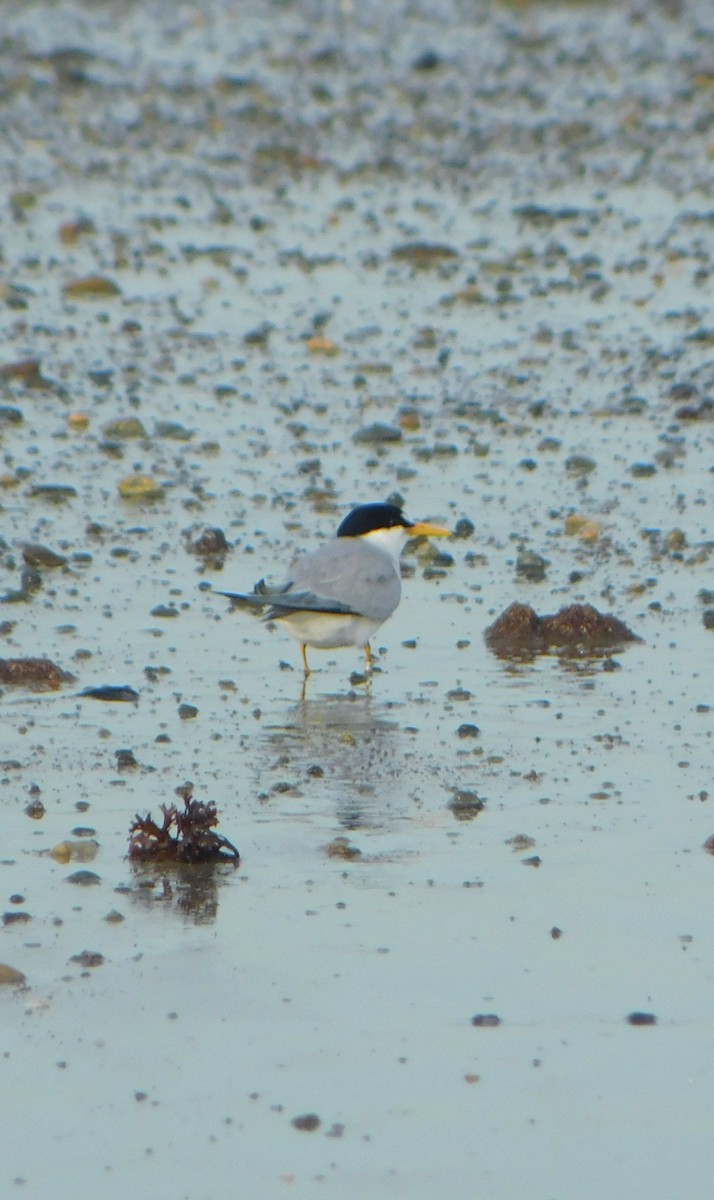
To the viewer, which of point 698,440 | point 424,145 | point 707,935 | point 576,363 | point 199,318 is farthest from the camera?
point 424,145

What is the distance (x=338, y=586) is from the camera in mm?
8469

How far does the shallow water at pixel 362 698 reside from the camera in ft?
15.5

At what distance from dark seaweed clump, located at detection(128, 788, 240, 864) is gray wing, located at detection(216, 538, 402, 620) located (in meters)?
2.12

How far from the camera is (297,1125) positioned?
4.59 m

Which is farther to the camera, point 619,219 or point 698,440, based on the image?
point 619,219

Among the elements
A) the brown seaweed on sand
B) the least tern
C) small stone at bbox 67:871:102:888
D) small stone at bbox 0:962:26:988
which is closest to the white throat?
the least tern

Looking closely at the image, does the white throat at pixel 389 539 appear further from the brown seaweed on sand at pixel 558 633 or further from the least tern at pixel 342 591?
the brown seaweed on sand at pixel 558 633

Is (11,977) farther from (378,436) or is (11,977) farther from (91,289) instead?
(91,289)

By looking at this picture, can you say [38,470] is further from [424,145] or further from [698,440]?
[424,145]

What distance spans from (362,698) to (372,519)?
114cm

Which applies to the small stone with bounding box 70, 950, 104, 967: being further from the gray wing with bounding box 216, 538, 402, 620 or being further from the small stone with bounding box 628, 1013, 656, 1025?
the gray wing with bounding box 216, 538, 402, 620

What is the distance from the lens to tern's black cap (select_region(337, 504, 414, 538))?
30.0 feet

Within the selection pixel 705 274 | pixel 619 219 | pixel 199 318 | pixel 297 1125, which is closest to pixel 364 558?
pixel 297 1125

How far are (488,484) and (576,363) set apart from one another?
3095 mm
